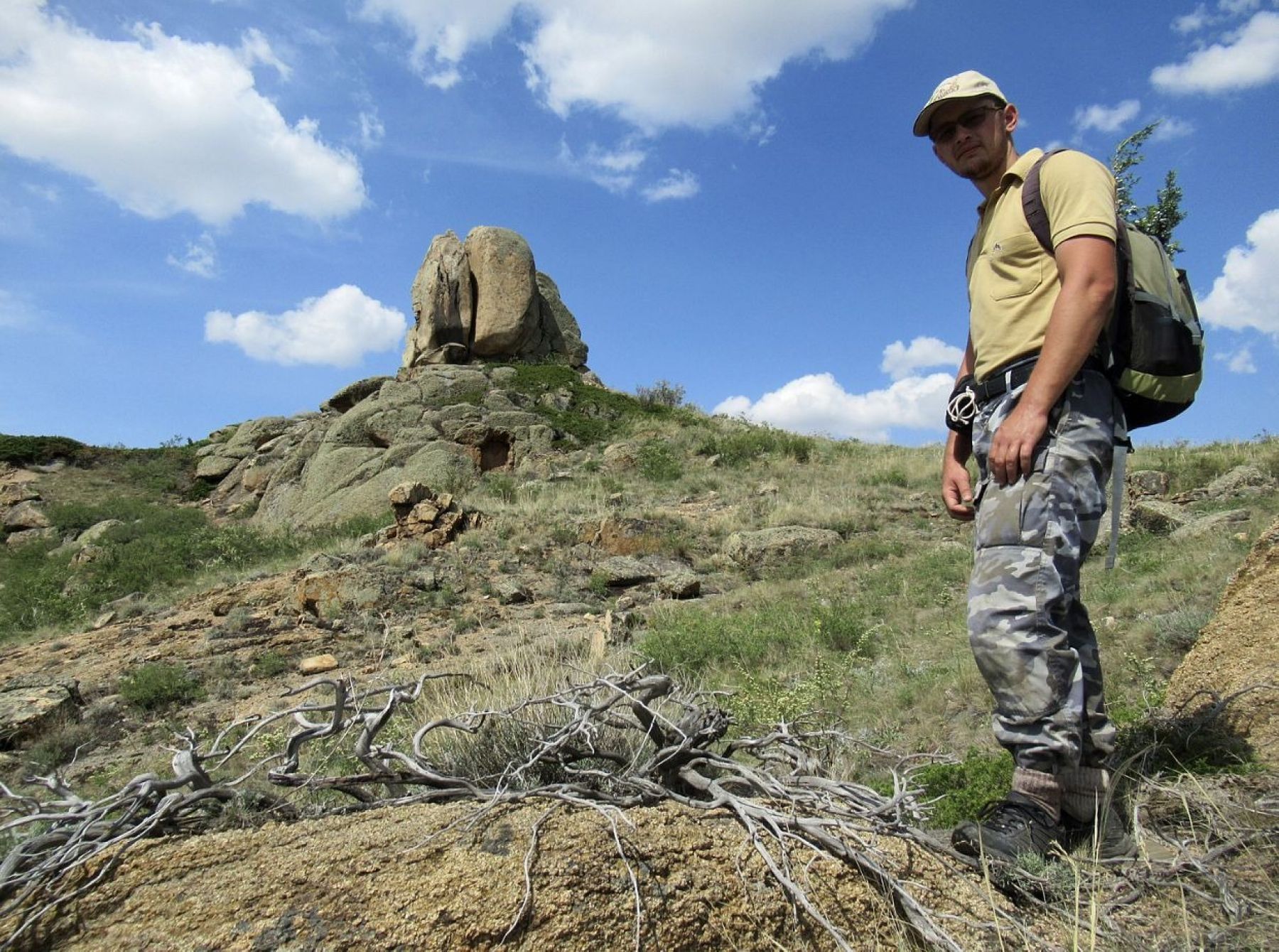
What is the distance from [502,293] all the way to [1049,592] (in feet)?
78.0

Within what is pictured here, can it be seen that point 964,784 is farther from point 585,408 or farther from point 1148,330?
point 585,408

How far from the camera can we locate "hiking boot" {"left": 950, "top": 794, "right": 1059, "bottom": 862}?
1737 mm

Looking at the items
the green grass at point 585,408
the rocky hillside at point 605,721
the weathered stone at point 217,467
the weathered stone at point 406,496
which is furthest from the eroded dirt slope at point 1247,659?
the weathered stone at point 217,467

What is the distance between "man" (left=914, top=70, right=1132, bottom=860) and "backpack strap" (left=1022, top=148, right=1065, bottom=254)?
0.07 ft

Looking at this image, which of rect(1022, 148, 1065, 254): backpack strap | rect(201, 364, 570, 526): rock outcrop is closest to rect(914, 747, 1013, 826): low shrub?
rect(1022, 148, 1065, 254): backpack strap

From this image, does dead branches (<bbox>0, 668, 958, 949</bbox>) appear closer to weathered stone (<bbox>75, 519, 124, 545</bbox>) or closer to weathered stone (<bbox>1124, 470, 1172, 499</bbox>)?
weathered stone (<bbox>1124, 470, 1172, 499</bbox>)

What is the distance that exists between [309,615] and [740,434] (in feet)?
40.5

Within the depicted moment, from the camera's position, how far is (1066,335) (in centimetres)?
187

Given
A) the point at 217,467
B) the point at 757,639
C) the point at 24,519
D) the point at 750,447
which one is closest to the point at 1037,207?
the point at 757,639

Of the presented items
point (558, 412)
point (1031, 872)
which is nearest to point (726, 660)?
point (1031, 872)

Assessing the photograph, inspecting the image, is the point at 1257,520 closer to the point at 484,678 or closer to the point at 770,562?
the point at 770,562

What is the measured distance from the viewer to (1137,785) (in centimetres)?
215

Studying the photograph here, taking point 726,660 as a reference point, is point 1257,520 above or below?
above

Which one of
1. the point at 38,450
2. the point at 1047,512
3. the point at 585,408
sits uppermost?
the point at 585,408
